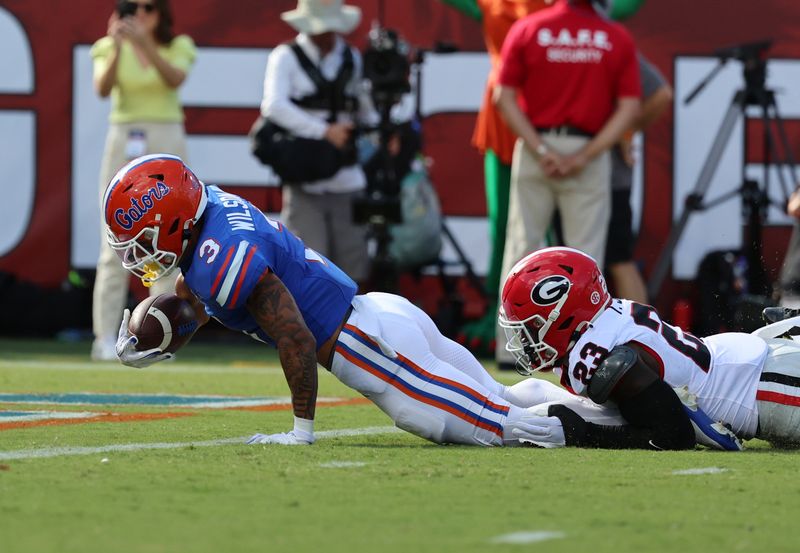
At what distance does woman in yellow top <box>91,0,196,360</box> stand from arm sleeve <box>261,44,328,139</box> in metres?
0.52

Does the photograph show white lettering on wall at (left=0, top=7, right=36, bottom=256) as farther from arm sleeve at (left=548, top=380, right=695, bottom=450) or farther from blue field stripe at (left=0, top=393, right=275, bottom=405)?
arm sleeve at (left=548, top=380, right=695, bottom=450)

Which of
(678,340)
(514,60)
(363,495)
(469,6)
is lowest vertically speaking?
(363,495)

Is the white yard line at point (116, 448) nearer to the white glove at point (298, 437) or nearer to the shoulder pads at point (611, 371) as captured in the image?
the white glove at point (298, 437)

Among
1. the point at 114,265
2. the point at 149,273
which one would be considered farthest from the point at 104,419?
the point at 114,265

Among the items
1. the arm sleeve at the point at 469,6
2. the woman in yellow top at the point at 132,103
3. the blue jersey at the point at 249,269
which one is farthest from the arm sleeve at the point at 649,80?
the blue jersey at the point at 249,269

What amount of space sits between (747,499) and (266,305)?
62.7 inches

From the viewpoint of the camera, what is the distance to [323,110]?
28.3ft

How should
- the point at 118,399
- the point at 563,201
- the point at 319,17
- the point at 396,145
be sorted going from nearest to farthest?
the point at 118,399 → the point at 563,201 → the point at 319,17 → the point at 396,145

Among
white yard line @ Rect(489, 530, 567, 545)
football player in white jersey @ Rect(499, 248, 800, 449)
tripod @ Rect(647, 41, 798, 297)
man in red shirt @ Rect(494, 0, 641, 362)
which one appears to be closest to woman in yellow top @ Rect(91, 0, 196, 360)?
man in red shirt @ Rect(494, 0, 641, 362)

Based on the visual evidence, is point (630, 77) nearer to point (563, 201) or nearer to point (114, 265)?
point (563, 201)

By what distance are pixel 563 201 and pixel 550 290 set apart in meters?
3.34

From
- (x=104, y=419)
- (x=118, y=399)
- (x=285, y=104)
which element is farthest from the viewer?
(x=285, y=104)

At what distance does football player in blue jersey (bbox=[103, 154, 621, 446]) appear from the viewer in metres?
4.43

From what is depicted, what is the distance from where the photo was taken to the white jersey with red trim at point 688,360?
14.9 ft
